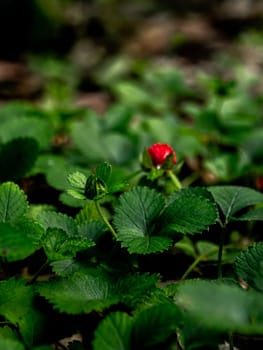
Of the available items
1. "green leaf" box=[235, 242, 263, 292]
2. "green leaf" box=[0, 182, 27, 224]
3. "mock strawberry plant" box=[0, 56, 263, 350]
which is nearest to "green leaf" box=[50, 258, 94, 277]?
"mock strawberry plant" box=[0, 56, 263, 350]

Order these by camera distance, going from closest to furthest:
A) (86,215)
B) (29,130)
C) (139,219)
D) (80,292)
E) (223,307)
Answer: (223,307) < (80,292) < (139,219) < (86,215) < (29,130)

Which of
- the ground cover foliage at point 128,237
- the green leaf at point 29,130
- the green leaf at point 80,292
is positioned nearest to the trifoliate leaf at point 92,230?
the ground cover foliage at point 128,237

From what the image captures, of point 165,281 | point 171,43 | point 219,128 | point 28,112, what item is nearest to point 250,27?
point 171,43

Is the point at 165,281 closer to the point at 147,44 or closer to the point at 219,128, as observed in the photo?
the point at 219,128

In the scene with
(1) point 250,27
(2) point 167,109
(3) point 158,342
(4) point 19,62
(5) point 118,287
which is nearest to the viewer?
(3) point 158,342

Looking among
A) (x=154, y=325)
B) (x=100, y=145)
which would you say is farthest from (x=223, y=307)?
(x=100, y=145)

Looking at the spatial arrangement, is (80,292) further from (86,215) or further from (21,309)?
(86,215)

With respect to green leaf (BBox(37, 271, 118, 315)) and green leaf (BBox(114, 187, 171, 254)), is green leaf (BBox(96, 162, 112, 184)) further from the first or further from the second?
green leaf (BBox(37, 271, 118, 315))
